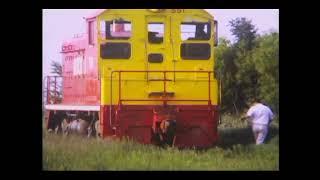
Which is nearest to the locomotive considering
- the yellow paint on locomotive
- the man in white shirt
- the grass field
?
the yellow paint on locomotive

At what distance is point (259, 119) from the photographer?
42.5ft

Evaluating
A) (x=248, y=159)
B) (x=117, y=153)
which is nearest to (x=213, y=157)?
(x=248, y=159)

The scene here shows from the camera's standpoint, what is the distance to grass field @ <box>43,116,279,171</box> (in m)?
12.0

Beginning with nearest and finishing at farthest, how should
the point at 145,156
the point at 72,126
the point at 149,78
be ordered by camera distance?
the point at 145,156 < the point at 149,78 < the point at 72,126

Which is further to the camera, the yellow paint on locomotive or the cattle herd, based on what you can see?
the cattle herd

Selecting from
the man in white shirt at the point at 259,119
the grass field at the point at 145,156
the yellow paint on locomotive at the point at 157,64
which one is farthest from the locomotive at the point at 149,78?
the man in white shirt at the point at 259,119

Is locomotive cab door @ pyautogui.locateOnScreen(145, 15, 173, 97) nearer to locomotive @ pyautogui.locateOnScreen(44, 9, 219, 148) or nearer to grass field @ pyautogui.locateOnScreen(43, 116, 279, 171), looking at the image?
locomotive @ pyautogui.locateOnScreen(44, 9, 219, 148)

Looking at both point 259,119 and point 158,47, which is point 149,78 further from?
point 259,119

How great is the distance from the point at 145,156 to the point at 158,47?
1.82 metres

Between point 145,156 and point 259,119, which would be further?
point 259,119

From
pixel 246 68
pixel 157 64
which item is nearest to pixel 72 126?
pixel 157 64

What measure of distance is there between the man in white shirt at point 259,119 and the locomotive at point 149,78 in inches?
21.9

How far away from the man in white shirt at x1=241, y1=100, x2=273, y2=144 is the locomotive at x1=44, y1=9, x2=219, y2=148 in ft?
1.82
